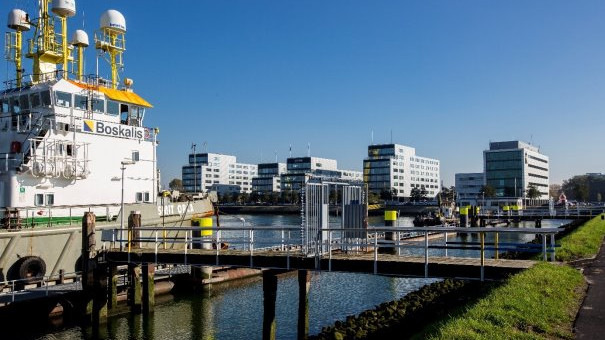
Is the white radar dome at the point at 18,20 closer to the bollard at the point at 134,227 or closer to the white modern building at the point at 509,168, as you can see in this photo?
the bollard at the point at 134,227

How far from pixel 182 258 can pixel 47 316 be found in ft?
25.8

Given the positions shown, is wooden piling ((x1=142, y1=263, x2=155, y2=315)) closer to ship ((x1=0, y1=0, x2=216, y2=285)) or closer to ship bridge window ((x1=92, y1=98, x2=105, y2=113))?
ship ((x1=0, y1=0, x2=216, y2=285))

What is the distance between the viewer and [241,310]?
28391 mm

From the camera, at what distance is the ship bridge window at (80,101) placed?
108ft

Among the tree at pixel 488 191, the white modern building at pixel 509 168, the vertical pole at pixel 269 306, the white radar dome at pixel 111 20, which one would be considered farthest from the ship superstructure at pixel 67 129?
the white modern building at pixel 509 168

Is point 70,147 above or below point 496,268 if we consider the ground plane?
above

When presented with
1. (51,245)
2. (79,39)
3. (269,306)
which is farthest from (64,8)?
(269,306)

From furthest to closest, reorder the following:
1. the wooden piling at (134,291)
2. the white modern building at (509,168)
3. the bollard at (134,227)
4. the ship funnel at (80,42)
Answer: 1. the white modern building at (509,168)
2. the ship funnel at (80,42)
3. the wooden piling at (134,291)
4. the bollard at (134,227)

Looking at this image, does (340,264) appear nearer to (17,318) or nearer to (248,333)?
(248,333)

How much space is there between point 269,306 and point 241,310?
945 centimetres

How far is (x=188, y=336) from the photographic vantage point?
24297 millimetres

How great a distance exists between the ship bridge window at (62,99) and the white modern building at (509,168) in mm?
164881

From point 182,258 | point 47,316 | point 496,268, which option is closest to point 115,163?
point 47,316

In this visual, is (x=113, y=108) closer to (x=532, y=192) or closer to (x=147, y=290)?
(x=147, y=290)
